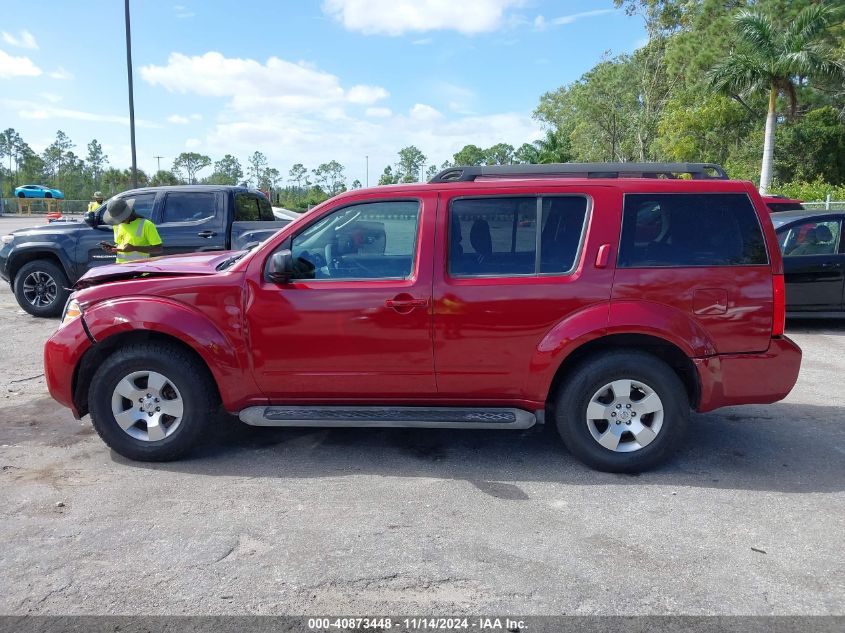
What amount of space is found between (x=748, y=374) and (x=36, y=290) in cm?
955

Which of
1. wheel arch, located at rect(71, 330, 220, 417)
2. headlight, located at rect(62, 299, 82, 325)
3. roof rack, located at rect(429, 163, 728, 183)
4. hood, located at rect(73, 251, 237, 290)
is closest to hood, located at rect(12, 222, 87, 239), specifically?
hood, located at rect(73, 251, 237, 290)

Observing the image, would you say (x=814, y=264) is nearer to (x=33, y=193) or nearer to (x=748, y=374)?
(x=748, y=374)

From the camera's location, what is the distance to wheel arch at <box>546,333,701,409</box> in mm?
4250

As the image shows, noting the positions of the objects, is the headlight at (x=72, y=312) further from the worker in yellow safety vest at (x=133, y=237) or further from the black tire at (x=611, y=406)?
the black tire at (x=611, y=406)

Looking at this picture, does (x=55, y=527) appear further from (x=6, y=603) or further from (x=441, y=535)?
(x=441, y=535)

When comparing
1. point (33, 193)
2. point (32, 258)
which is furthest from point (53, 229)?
point (33, 193)

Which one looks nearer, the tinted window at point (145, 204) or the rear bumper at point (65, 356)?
the rear bumper at point (65, 356)

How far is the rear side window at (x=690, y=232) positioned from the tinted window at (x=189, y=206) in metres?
7.09

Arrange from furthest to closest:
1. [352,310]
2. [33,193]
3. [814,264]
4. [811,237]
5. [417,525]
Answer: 1. [33,193]
2. [811,237]
3. [814,264]
4. [352,310]
5. [417,525]

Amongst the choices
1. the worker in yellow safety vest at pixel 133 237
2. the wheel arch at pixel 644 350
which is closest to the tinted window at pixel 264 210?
the worker in yellow safety vest at pixel 133 237

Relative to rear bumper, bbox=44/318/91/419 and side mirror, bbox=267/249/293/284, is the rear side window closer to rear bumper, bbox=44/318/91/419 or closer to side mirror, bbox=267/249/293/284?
side mirror, bbox=267/249/293/284

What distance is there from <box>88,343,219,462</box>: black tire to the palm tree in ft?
79.7

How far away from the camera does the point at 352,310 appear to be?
4227mm

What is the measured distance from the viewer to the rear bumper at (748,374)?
13.8ft
